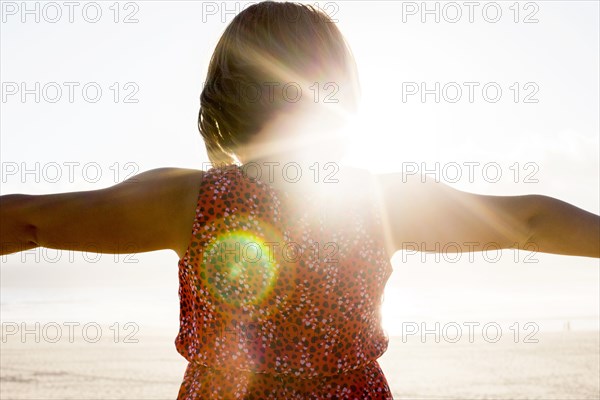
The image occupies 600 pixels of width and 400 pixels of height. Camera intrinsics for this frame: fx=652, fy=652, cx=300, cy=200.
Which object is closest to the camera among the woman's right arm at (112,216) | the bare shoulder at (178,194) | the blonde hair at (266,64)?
the woman's right arm at (112,216)

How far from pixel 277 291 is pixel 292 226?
0.47ft

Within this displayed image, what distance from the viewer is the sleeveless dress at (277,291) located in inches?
54.6

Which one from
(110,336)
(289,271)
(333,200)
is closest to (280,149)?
(333,200)

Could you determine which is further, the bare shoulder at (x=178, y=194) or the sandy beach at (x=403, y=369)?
the sandy beach at (x=403, y=369)

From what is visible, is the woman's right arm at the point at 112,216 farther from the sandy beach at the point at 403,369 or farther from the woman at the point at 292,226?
the sandy beach at the point at 403,369

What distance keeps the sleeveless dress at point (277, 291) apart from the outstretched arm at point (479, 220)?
7 centimetres

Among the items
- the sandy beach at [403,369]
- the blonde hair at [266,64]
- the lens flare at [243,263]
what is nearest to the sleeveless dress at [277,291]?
the lens flare at [243,263]

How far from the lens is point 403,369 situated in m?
16.5

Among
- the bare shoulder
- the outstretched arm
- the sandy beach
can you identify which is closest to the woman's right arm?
the bare shoulder

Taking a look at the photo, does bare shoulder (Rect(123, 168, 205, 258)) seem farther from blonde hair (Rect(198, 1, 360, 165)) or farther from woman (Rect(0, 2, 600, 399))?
blonde hair (Rect(198, 1, 360, 165))

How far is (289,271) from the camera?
141 cm

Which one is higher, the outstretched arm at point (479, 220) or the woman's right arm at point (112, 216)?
the woman's right arm at point (112, 216)

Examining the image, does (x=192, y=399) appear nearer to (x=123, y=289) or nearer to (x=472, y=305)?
(x=472, y=305)

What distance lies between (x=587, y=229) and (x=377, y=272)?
1.49 ft
